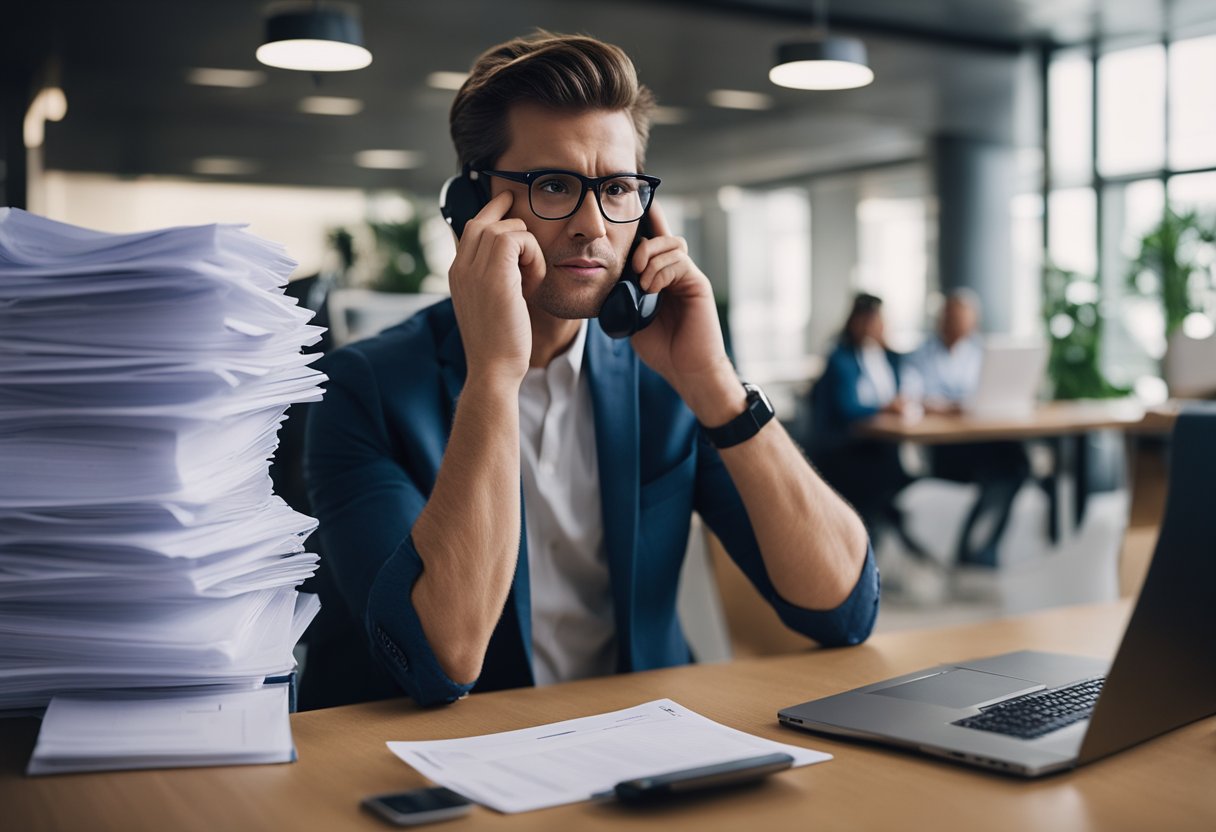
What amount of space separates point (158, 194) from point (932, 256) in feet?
21.4

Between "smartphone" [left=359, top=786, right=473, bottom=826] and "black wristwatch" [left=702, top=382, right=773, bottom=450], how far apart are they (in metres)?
0.67

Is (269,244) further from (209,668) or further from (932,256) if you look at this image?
(932,256)

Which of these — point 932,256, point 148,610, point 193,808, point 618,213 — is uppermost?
point 932,256

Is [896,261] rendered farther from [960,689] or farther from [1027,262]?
[960,689]

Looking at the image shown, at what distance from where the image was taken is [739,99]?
9578 millimetres

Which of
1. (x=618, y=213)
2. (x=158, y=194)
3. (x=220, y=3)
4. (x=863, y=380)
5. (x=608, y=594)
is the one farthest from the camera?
(x=158, y=194)

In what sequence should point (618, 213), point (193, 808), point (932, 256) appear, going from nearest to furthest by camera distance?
point (193, 808)
point (618, 213)
point (932, 256)

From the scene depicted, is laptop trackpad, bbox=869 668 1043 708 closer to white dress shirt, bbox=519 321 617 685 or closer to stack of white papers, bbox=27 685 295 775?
white dress shirt, bbox=519 321 617 685

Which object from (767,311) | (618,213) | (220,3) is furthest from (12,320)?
(767,311)

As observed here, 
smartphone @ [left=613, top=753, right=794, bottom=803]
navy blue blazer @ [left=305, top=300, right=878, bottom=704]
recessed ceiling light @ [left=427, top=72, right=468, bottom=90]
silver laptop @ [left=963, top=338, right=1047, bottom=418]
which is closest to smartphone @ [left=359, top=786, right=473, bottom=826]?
smartphone @ [left=613, top=753, right=794, bottom=803]

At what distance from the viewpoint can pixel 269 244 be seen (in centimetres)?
104

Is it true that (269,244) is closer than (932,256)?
Yes

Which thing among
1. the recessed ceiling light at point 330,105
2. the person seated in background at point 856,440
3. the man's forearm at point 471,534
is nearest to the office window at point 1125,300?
the person seated in background at point 856,440

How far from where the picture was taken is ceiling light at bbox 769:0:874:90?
4.68 metres
